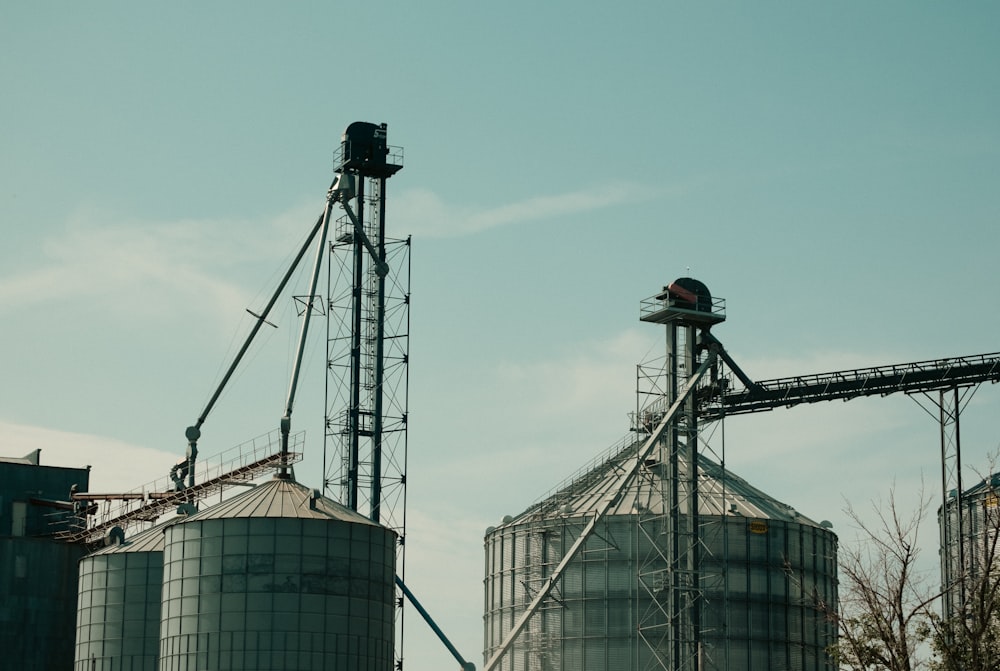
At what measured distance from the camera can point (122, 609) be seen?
6894 centimetres

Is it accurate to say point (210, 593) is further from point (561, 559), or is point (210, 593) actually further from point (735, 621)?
point (735, 621)

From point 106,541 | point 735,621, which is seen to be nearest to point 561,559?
point 735,621

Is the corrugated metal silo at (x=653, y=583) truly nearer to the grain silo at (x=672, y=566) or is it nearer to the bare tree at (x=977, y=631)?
the grain silo at (x=672, y=566)

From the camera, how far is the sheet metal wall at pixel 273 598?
58188 millimetres

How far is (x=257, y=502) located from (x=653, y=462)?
842 inches

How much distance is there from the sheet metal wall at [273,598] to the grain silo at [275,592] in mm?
38

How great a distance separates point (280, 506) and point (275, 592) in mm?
3965

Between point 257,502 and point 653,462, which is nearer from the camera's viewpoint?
point 257,502

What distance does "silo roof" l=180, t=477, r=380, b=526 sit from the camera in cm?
6075

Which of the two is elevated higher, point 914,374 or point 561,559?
point 914,374

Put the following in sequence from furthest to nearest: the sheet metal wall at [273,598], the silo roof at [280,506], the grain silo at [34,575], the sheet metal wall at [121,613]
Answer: the grain silo at [34,575] → the sheet metal wall at [121,613] → the silo roof at [280,506] → the sheet metal wall at [273,598]

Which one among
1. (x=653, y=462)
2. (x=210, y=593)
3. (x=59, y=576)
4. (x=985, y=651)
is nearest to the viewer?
(x=985, y=651)

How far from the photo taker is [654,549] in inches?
2798

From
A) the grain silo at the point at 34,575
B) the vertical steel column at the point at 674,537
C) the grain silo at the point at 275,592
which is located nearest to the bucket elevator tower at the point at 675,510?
the vertical steel column at the point at 674,537
